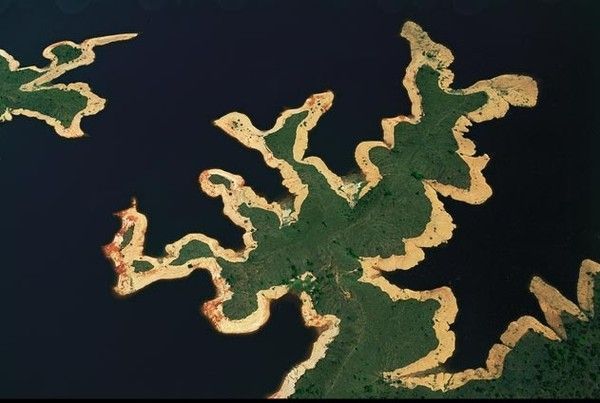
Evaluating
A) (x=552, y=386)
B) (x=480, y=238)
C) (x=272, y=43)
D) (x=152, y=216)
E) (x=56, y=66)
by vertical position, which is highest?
(x=56, y=66)

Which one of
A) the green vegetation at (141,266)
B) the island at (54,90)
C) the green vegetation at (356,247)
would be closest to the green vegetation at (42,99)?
the island at (54,90)

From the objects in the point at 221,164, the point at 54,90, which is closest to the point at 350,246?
the point at 221,164

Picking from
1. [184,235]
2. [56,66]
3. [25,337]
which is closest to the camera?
[25,337]

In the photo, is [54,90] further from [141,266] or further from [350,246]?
[350,246]

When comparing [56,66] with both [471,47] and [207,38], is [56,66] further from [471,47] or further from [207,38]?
[471,47]

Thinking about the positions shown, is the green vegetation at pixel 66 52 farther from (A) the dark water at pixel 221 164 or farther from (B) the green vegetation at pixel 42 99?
(B) the green vegetation at pixel 42 99

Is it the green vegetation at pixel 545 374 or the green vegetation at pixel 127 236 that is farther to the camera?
the green vegetation at pixel 127 236

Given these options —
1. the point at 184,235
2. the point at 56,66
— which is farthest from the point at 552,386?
the point at 56,66

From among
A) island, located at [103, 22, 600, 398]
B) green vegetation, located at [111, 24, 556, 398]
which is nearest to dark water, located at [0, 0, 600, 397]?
island, located at [103, 22, 600, 398]
